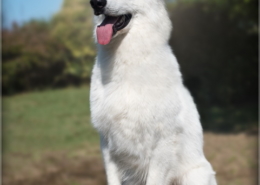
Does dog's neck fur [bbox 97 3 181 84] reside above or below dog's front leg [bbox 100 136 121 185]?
above

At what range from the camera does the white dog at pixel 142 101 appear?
8.45 feet

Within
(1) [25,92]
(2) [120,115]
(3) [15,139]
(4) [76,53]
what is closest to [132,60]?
(2) [120,115]

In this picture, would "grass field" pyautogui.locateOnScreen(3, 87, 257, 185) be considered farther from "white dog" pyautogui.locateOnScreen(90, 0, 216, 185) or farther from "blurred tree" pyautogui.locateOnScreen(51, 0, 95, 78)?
"white dog" pyautogui.locateOnScreen(90, 0, 216, 185)

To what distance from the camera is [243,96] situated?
10594mm

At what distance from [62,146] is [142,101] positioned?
6962 mm

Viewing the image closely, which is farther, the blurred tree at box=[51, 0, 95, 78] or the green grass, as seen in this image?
the blurred tree at box=[51, 0, 95, 78]

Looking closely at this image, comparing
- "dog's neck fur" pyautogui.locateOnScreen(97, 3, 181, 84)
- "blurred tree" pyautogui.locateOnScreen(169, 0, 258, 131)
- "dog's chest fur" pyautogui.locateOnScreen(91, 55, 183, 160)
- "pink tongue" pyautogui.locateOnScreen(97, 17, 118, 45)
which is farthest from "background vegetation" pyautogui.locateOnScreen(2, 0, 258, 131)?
"pink tongue" pyautogui.locateOnScreen(97, 17, 118, 45)

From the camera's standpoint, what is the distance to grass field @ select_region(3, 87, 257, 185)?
24.4ft

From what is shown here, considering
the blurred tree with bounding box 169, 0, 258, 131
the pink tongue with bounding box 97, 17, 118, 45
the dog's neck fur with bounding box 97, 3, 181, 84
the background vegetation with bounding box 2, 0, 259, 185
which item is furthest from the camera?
the blurred tree with bounding box 169, 0, 258, 131

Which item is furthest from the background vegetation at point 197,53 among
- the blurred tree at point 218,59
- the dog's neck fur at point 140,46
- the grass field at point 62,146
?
the dog's neck fur at point 140,46

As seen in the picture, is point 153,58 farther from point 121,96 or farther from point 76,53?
point 76,53

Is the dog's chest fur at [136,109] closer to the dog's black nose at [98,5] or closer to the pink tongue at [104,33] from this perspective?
the pink tongue at [104,33]

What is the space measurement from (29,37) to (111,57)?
9.94 m

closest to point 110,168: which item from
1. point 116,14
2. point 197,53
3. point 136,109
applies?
point 136,109
